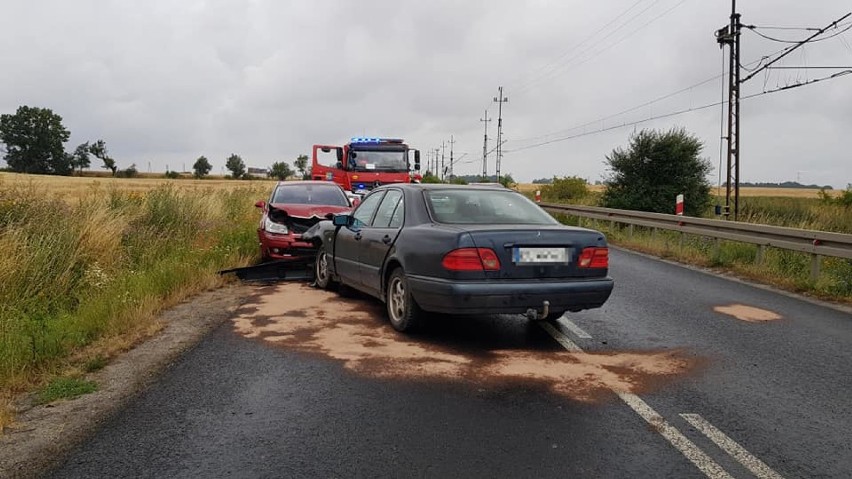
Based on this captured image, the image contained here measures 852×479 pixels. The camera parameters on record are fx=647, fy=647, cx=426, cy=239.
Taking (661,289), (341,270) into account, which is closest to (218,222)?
(341,270)

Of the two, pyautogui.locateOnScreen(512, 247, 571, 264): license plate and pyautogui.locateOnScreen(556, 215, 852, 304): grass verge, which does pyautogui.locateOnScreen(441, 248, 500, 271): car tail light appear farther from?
pyautogui.locateOnScreen(556, 215, 852, 304): grass verge

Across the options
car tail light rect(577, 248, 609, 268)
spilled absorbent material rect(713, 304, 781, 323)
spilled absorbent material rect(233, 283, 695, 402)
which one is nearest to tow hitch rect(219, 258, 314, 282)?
spilled absorbent material rect(233, 283, 695, 402)

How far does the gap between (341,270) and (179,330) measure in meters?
2.19

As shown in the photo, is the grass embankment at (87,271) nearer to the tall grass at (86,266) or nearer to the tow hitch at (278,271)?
the tall grass at (86,266)

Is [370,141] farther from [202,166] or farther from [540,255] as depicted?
[202,166]

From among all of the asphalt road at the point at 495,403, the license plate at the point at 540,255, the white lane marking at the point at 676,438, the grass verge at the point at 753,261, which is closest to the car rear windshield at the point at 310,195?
the asphalt road at the point at 495,403

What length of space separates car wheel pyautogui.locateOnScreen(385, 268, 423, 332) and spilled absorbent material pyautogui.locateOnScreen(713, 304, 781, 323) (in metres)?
3.94

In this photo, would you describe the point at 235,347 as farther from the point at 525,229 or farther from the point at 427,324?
the point at 525,229

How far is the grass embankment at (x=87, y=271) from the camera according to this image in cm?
534

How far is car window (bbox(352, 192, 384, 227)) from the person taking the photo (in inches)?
301

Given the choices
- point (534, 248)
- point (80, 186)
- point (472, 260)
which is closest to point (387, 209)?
point (472, 260)

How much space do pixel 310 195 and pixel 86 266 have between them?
13.9 feet

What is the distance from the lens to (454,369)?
5.21 meters

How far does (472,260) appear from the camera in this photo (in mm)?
5598
